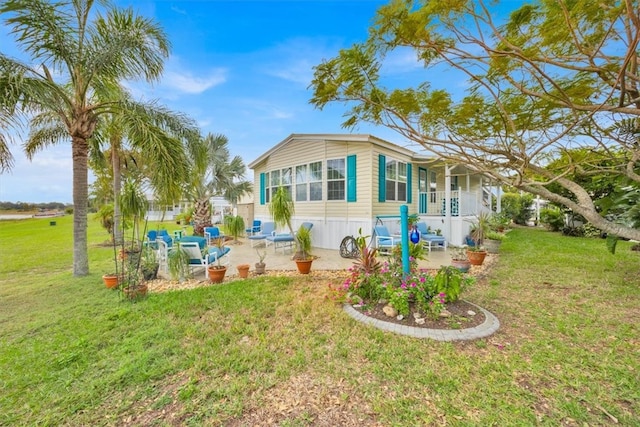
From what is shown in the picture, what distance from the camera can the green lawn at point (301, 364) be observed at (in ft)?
6.83

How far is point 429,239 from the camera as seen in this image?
27.7 ft

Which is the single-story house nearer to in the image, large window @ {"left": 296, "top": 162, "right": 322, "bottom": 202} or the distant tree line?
large window @ {"left": 296, "top": 162, "right": 322, "bottom": 202}

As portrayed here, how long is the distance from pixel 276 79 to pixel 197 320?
846cm

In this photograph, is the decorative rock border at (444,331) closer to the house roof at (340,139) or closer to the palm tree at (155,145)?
the palm tree at (155,145)

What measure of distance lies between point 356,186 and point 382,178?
935 millimetres

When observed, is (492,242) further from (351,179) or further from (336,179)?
(336,179)

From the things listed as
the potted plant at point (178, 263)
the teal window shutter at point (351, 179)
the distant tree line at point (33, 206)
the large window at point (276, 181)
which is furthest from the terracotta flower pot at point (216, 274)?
the distant tree line at point (33, 206)

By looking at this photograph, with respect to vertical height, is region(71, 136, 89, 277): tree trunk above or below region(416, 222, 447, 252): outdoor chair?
above

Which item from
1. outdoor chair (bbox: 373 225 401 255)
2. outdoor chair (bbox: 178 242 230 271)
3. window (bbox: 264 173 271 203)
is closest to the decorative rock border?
outdoor chair (bbox: 178 242 230 271)

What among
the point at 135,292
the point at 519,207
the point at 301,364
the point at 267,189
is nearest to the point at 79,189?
the point at 135,292

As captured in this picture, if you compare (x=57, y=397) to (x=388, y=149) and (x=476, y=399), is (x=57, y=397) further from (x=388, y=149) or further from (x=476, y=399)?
(x=388, y=149)

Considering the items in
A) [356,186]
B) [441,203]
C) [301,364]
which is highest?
[356,186]

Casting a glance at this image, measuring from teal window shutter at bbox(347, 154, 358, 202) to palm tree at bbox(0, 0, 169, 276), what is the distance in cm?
584

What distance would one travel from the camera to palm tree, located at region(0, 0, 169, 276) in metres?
4.58
